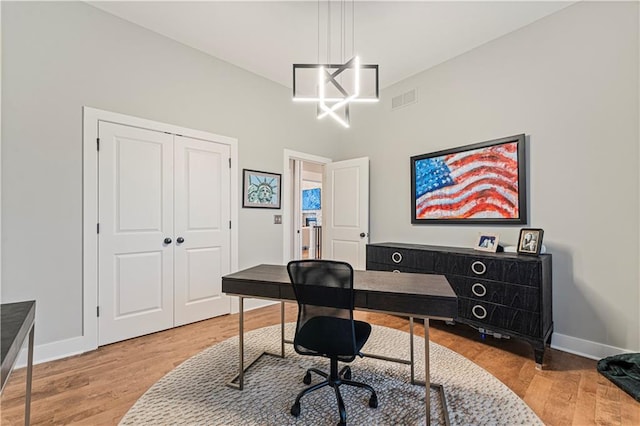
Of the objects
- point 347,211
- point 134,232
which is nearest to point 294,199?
point 347,211

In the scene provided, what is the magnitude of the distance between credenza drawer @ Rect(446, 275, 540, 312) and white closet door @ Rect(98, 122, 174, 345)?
2.99m

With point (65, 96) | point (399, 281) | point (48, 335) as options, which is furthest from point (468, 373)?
point (65, 96)

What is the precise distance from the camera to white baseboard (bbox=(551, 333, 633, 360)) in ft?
7.66

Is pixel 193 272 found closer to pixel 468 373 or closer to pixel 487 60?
pixel 468 373

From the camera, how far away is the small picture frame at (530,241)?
98.3 inches

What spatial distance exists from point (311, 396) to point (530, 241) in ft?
7.36

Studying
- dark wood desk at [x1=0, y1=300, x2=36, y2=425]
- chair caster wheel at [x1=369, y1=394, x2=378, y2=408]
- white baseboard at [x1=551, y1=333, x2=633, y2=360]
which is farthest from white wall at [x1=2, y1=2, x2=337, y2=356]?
white baseboard at [x1=551, y1=333, x2=633, y2=360]

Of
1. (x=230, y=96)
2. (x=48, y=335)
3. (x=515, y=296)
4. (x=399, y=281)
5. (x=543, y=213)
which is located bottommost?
(x=48, y=335)

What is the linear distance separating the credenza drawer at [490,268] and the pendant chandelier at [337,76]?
168 centimetres

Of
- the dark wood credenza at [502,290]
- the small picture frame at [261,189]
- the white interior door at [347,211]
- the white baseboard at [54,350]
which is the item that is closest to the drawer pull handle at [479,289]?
the dark wood credenza at [502,290]

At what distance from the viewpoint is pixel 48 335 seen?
2.41 metres

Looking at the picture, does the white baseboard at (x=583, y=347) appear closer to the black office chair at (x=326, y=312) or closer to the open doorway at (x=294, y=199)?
the black office chair at (x=326, y=312)

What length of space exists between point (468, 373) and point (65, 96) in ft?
13.1

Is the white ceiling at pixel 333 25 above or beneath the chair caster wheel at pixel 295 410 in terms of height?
above
